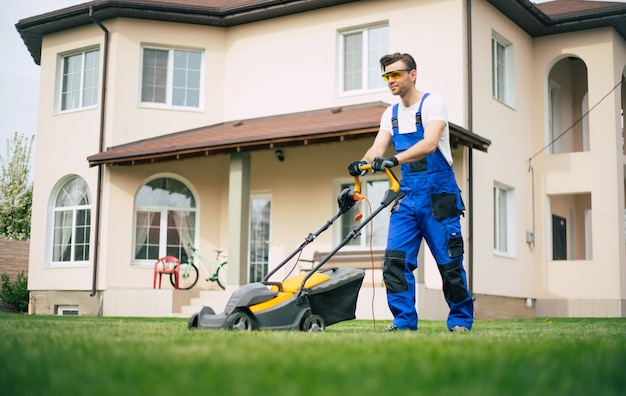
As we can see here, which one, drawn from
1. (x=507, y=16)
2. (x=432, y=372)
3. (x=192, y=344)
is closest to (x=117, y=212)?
(x=507, y=16)

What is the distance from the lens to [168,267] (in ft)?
57.5

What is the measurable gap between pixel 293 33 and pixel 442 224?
39.0 feet

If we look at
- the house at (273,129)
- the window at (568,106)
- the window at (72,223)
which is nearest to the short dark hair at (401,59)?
the house at (273,129)

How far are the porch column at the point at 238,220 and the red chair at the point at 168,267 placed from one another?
167 centimetres

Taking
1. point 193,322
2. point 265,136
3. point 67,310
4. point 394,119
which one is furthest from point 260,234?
point 193,322

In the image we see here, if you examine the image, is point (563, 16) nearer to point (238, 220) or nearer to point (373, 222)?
point (373, 222)

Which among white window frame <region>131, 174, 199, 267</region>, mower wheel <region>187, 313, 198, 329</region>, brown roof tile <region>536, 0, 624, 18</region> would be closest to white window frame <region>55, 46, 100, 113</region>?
white window frame <region>131, 174, 199, 267</region>

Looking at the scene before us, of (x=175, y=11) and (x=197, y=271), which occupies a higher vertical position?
(x=175, y=11)

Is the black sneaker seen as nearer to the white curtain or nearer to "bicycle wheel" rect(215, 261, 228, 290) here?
"bicycle wheel" rect(215, 261, 228, 290)

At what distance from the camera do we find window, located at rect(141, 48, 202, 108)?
1853cm

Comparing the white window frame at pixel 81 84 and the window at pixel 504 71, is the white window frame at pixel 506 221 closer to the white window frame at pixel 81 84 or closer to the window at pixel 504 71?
the window at pixel 504 71

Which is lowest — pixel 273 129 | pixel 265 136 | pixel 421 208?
pixel 421 208

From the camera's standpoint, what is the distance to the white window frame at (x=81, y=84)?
18766mm

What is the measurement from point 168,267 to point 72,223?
255 centimetres
